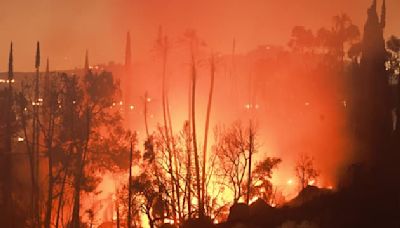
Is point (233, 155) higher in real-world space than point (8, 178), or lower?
higher

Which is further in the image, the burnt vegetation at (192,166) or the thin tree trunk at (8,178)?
the thin tree trunk at (8,178)

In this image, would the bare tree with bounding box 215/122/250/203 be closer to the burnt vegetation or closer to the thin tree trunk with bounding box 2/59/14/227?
the burnt vegetation

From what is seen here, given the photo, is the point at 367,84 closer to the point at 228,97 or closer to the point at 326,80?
the point at 326,80

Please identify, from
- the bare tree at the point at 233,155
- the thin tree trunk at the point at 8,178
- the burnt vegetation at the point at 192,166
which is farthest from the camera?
the thin tree trunk at the point at 8,178

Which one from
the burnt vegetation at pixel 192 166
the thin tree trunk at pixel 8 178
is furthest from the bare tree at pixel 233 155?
the thin tree trunk at pixel 8 178

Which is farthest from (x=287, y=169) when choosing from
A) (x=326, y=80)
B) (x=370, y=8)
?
(x=370, y=8)

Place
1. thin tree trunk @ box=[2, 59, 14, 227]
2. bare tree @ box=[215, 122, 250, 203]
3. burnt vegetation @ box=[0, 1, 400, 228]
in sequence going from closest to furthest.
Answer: burnt vegetation @ box=[0, 1, 400, 228]
bare tree @ box=[215, 122, 250, 203]
thin tree trunk @ box=[2, 59, 14, 227]

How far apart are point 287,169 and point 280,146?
7762 mm

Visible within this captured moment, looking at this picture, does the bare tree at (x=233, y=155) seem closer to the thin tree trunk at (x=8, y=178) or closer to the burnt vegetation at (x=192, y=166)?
the burnt vegetation at (x=192, y=166)

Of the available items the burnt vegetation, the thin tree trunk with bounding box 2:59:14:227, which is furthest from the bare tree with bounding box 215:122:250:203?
the thin tree trunk with bounding box 2:59:14:227

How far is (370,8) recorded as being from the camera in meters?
37.7

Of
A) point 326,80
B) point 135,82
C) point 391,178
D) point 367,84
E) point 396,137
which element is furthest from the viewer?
point 135,82

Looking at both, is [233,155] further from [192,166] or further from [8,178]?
[8,178]

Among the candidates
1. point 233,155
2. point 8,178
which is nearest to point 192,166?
point 233,155
